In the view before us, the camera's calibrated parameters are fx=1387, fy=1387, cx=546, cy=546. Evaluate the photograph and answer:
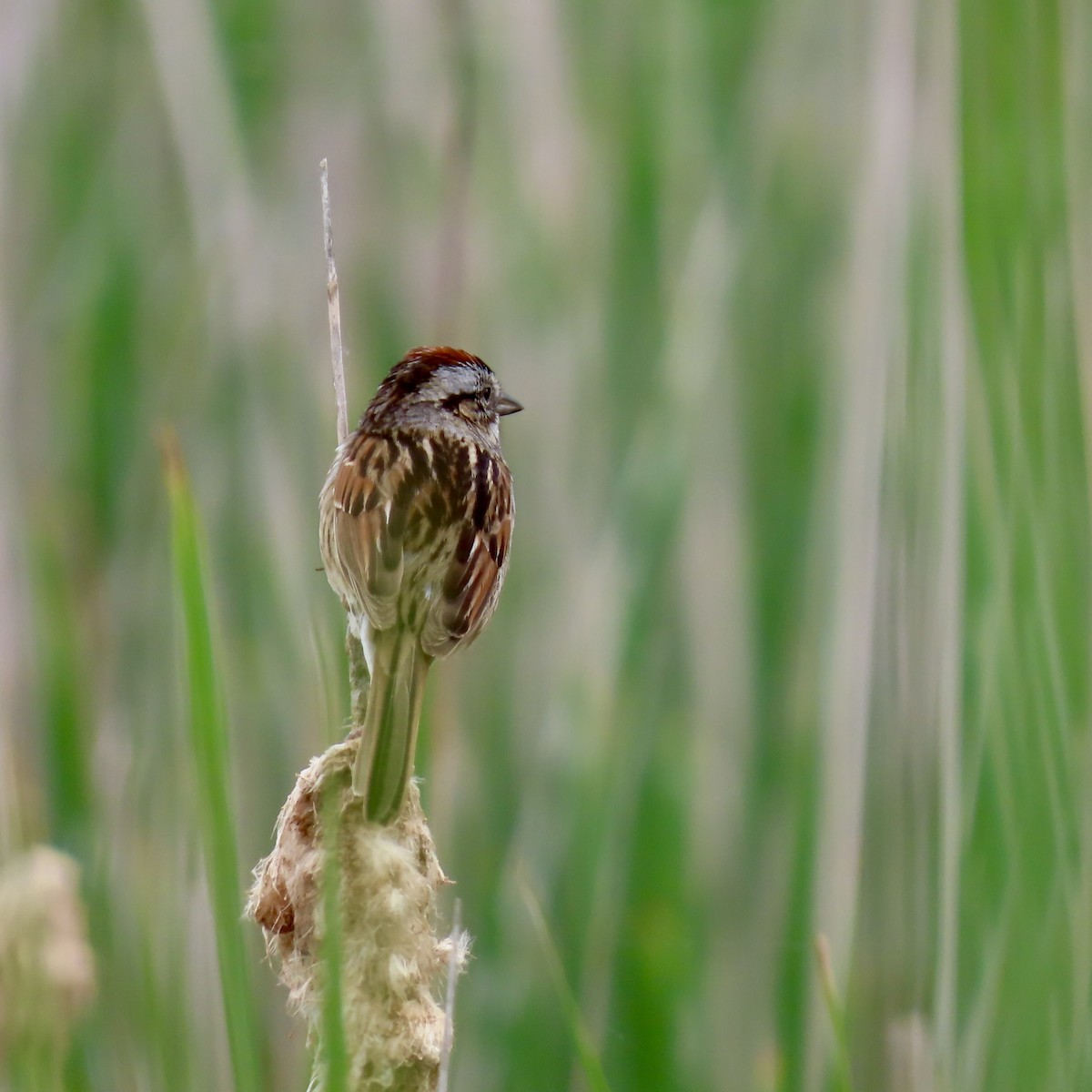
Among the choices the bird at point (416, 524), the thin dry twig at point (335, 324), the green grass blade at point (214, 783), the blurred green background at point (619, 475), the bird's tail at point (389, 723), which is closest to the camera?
the green grass blade at point (214, 783)

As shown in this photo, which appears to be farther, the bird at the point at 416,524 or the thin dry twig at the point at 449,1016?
the bird at the point at 416,524

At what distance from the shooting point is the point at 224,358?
2.25m

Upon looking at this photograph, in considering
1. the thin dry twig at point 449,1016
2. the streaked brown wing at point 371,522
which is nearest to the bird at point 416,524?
the streaked brown wing at point 371,522

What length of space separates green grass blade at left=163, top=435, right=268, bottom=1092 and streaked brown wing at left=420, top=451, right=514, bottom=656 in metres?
0.75

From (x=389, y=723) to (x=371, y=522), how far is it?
549 millimetres

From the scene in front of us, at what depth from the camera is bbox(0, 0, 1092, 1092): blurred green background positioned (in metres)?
1.74

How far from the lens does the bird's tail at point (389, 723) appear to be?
1.26 m

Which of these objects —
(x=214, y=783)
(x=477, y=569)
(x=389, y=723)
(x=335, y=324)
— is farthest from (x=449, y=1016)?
(x=477, y=569)

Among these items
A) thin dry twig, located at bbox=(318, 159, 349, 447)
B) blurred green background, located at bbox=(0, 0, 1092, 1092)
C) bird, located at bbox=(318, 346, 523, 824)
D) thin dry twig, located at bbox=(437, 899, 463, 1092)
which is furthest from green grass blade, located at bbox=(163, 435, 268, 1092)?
blurred green background, located at bbox=(0, 0, 1092, 1092)

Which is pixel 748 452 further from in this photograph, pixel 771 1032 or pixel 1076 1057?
pixel 1076 1057

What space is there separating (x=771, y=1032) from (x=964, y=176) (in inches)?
49.0

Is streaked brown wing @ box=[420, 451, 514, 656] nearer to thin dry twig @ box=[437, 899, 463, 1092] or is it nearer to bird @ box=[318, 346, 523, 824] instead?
bird @ box=[318, 346, 523, 824]

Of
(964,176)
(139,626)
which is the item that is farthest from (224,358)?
(964,176)

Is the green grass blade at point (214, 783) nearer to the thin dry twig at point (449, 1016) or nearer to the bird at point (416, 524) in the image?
the thin dry twig at point (449, 1016)
